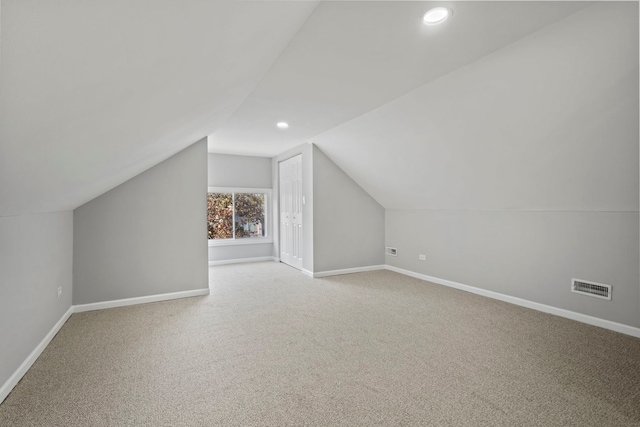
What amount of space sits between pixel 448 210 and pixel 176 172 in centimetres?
→ 381

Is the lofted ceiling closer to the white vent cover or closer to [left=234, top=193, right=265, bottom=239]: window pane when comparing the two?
the white vent cover

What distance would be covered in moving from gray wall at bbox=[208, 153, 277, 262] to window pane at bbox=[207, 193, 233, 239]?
278mm

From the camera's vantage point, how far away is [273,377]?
2.18 m

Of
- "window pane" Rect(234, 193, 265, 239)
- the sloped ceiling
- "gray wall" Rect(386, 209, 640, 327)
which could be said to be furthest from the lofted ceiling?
"window pane" Rect(234, 193, 265, 239)

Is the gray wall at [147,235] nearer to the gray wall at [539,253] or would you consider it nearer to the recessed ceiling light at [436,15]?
the recessed ceiling light at [436,15]

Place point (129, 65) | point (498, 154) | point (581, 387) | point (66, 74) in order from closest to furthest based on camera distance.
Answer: point (66, 74)
point (129, 65)
point (581, 387)
point (498, 154)

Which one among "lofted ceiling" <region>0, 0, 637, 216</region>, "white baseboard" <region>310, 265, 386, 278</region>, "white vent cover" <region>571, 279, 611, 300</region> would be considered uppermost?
"lofted ceiling" <region>0, 0, 637, 216</region>

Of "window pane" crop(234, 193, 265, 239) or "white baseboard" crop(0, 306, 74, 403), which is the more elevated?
"window pane" crop(234, 193, 265, 239)

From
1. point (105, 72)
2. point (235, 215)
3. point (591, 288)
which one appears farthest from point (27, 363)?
point (591, 288)

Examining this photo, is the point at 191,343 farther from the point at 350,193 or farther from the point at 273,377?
the point at 350,193

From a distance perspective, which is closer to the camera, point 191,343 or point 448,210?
point 191,343

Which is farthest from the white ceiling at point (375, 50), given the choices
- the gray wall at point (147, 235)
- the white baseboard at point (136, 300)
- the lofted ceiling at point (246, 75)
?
the white baseboard at point (136, 300)

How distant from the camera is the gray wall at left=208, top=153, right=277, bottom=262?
21.0ft

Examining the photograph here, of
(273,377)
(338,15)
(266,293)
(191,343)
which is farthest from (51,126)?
(266,293)
